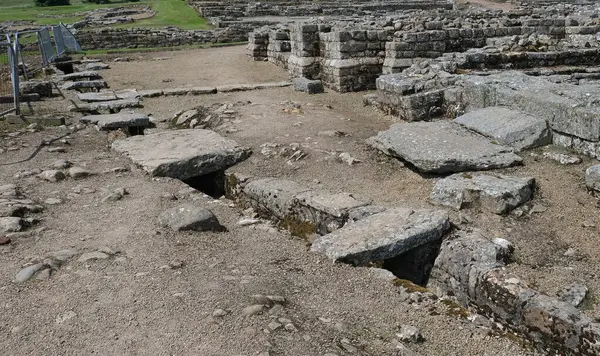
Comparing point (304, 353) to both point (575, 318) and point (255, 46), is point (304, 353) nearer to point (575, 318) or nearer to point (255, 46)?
point (575, 318)

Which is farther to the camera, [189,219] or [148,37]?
[148,37]

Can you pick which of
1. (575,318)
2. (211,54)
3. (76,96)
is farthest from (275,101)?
(211,54)

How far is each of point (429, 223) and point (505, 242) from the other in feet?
2.23

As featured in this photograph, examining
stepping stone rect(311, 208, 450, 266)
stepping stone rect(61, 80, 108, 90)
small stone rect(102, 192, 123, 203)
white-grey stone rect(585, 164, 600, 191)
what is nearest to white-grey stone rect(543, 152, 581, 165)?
white-grey stone rect(585, 164, 600, 191)

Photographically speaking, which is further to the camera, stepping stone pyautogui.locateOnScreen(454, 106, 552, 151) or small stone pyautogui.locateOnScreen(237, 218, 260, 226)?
stepping stone pyautogui.locateOnScreen(454, 106, 552, 151)

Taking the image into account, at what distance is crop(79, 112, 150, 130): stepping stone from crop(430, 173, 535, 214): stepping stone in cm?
552

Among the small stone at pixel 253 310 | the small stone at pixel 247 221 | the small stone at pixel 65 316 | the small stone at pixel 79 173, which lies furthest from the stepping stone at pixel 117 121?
the small stone at pixel 253 310

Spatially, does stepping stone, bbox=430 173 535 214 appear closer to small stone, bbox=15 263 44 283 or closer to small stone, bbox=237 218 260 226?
small stone, bbox=237 218 260 226

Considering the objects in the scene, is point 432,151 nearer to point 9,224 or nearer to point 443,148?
point 443,148

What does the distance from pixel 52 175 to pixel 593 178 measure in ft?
19.6

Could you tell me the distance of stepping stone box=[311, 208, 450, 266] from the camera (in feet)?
14.5

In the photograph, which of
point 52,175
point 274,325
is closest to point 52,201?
point 52,175

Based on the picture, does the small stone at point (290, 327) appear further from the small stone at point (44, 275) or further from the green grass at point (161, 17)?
the green grass at point (161, 17)

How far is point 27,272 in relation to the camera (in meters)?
4.13
